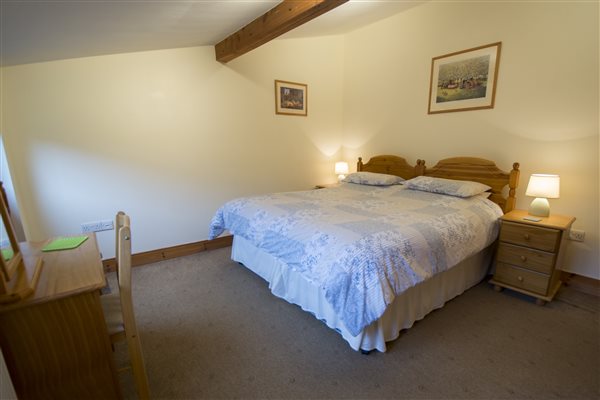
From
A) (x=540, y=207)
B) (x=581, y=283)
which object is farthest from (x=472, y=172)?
(x=581, y=283)

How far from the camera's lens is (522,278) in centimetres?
230

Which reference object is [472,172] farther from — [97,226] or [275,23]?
[97,226]

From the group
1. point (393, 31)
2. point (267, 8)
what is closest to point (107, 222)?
point (267, 8)

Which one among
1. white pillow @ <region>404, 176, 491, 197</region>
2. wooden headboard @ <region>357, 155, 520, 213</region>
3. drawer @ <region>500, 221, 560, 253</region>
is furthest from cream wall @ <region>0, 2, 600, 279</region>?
drawer @ <region>500, 221, 560, 253</region>

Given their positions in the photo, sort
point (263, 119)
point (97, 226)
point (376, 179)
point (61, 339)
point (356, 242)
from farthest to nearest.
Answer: point (263, 119) → point (376, 179) → point (97, 226) → point (356, 242) → point (61, 339)

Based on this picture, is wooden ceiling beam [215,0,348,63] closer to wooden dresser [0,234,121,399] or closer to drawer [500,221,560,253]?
wooden dresser [0,234,121,399]

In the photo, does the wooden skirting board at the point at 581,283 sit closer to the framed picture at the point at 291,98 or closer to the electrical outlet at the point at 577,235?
the electrical outlet at the point at 577,235

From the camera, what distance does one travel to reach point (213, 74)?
318 cm

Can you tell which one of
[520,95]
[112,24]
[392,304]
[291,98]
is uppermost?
[112,24]

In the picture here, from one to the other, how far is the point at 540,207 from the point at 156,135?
12.2 feet

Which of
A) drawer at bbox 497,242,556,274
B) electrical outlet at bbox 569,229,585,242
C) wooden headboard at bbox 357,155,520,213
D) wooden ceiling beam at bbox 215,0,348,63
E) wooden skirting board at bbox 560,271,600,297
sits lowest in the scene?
wooden skirting board at bbox 560,271,600,297

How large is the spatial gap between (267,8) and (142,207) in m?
2.29

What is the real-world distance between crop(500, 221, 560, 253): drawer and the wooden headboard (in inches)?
20.1

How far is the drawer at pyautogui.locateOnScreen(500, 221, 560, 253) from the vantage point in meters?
2.12
